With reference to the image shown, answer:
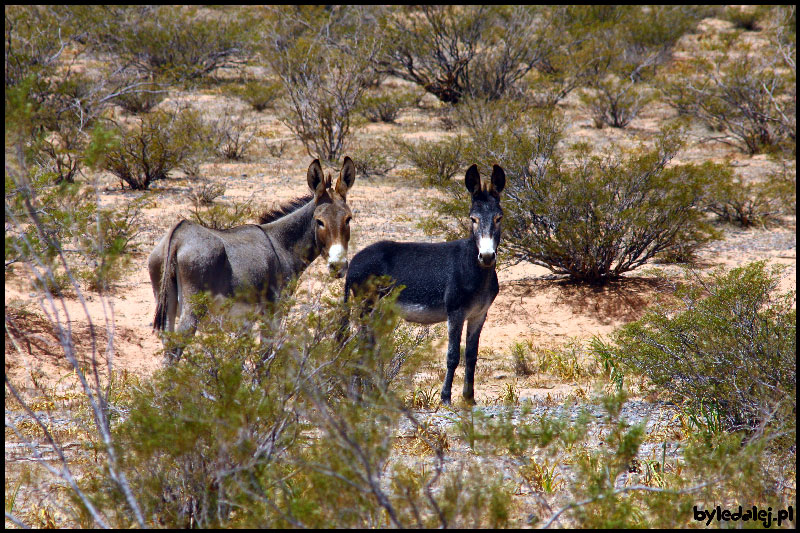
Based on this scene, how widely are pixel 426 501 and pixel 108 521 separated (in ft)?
5.45

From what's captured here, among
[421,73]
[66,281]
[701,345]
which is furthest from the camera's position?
[421,73]

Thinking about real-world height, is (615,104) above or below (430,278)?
above

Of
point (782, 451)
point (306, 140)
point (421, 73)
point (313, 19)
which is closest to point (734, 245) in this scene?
point (782, 451)

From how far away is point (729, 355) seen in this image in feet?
16.7

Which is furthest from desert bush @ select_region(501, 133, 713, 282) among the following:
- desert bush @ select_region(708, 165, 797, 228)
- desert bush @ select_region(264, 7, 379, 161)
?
desert bush @ select_region(264, 7, 379, 161)

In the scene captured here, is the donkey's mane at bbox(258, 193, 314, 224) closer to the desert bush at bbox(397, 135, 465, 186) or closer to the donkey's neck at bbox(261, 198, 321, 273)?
Result: the donkey's neck at bbox(261, 198, 321, 273)

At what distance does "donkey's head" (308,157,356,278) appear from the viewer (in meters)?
5.91

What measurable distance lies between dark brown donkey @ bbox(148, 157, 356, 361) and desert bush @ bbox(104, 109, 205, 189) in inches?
315

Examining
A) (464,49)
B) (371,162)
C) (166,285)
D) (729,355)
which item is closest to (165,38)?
(464,49)

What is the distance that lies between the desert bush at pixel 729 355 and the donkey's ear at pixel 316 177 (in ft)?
9.96

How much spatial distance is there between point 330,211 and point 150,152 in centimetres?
916

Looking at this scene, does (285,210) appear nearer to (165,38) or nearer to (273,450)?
(273,450)

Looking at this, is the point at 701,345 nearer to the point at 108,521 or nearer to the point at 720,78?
the point at 108,521

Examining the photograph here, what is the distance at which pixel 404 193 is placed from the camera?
48.2 ft
